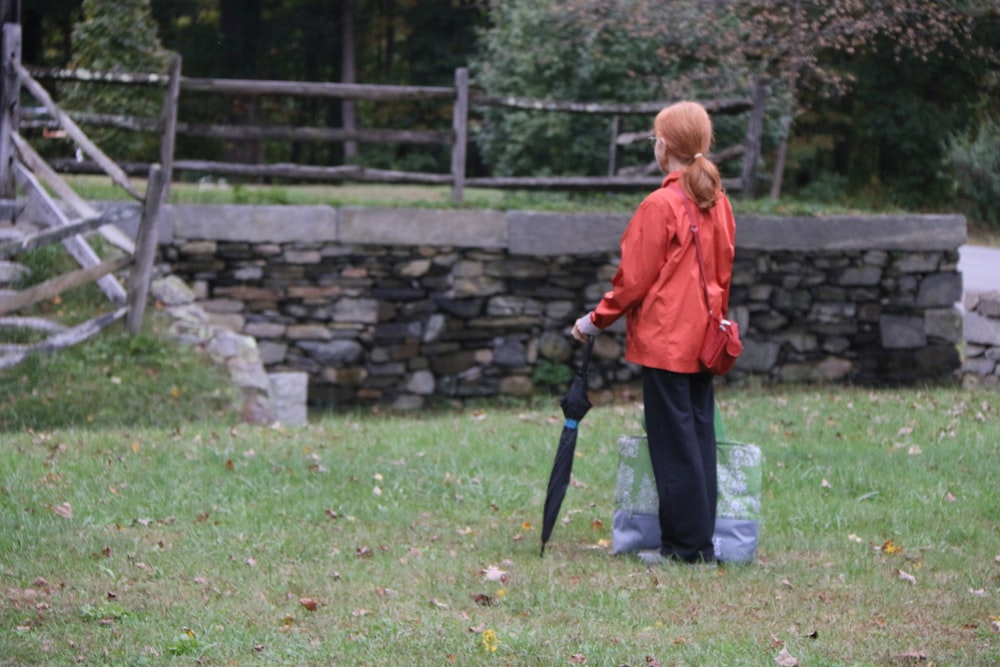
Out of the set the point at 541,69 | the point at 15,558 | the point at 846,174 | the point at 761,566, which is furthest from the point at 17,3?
the point at 846,174

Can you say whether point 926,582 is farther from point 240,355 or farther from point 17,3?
point 17,3

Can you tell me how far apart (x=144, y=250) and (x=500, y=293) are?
11.5 feet

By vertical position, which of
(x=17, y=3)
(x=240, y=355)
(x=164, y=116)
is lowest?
(x=240, y=355)

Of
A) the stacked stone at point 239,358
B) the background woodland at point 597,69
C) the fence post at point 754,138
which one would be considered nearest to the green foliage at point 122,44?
the background woodland at point 597,69

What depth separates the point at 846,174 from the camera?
2228 centimetres

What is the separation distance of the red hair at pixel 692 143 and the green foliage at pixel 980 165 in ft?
54.4

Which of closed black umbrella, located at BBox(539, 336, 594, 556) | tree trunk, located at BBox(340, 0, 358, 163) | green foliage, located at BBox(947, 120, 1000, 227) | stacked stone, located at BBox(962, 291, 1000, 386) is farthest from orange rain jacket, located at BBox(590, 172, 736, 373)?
tree trunk, located at BBox(340, 0, 358, 163)

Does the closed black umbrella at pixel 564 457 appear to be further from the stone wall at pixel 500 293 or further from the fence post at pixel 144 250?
the stone wall at pixel 500 293

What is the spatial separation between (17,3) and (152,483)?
21.2 feet

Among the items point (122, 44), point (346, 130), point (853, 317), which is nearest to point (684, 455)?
point (346, 130)

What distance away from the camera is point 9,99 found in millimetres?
9812

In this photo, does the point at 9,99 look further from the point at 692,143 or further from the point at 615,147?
the point at 692,143

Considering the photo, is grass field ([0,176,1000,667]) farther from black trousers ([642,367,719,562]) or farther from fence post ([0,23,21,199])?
fence post ([0,23,21,199])

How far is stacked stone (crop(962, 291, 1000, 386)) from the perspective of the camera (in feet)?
32.9
